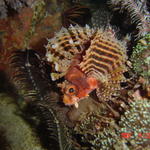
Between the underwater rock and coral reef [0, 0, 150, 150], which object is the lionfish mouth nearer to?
coral reef [0, 0, 150, 150]

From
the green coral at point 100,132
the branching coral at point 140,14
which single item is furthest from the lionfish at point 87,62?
the branching coral at point 140,14

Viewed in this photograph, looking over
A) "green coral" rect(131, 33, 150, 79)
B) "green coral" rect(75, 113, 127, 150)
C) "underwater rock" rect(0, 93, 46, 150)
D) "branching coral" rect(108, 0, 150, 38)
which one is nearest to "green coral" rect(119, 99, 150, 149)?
"green coral" rect(75, 113, 127, 150)

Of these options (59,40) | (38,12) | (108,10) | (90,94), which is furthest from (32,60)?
(108,10)

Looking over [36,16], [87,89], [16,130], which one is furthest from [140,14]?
[16,130]

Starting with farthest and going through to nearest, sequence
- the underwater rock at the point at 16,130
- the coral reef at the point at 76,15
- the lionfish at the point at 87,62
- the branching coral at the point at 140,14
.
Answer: the coral reef at the point at 76,15
the underwater rock at the point at 16,130
the branching coral at the point at 140,14
the lionfish at the point at 87,62

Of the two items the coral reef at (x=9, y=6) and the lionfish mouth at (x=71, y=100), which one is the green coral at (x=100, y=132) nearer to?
the lionfish mouth at (x=71, y=100)

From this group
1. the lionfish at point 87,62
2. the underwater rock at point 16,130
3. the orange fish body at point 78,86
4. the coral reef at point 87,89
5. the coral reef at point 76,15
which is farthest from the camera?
the coral reef at point 76,15
